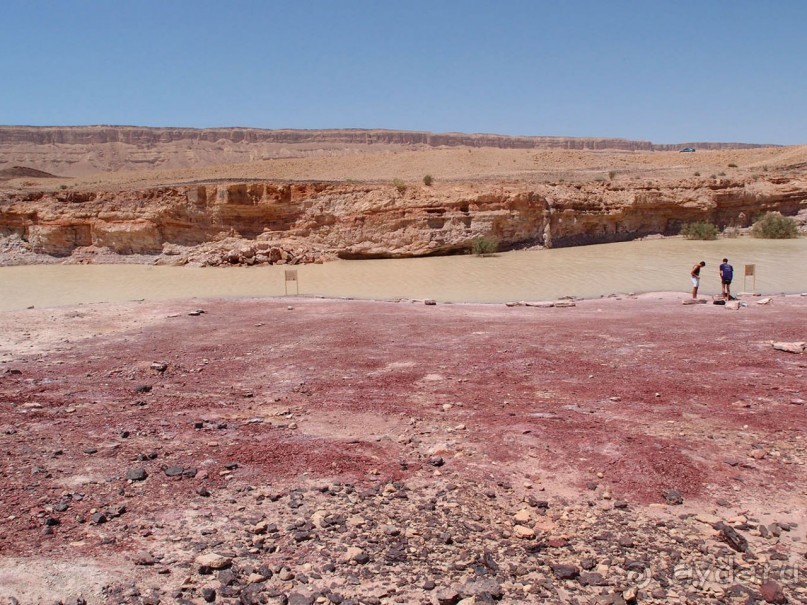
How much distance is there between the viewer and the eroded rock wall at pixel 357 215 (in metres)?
24.9

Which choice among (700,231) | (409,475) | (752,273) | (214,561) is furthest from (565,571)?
(700,231)

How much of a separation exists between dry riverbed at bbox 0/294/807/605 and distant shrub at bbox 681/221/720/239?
18845 millimetres

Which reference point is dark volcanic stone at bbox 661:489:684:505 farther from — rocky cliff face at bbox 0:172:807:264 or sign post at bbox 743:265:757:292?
rocky cliff face at bbox 0:172:807:264

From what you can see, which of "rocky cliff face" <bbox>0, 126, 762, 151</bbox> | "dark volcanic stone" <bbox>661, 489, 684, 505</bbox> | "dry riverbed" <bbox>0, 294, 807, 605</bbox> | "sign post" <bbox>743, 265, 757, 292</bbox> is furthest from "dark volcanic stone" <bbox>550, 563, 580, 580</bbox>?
"rocky cliff face" <bbox>0, 126, 762, 151</bbox>

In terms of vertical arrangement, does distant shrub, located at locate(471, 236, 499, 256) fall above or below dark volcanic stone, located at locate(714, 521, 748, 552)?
above

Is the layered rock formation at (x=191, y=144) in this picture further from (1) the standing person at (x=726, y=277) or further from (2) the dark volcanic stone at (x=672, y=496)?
(2) the dark volcanic stone at (x=672, y=496)

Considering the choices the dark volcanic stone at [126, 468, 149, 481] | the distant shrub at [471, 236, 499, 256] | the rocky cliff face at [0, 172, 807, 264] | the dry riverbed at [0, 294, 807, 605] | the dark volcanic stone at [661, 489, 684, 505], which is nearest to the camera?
the dry riverbed at [0, 294, 807, 605]

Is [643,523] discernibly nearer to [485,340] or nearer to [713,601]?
[713,601]

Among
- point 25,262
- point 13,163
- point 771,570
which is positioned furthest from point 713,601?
point 13,163

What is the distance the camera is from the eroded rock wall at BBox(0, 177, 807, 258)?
81.7 feet

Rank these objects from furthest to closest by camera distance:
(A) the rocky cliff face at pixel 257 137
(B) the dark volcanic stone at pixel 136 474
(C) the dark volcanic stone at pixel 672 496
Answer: (A) the rocky cliff face at pixel 257 137
(B) the dark volcanic stone at pixel 136 474
(C) the dark volcanic stone at pixel 672 496

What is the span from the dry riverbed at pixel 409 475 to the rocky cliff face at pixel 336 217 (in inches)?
631

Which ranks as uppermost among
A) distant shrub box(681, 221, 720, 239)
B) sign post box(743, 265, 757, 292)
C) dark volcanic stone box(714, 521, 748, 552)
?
distant shrub box(681, 221, 720, 239)

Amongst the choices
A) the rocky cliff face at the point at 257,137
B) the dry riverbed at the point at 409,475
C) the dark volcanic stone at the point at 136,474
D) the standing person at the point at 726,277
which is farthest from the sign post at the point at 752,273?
the rocky cliff face at the point at 257,137
